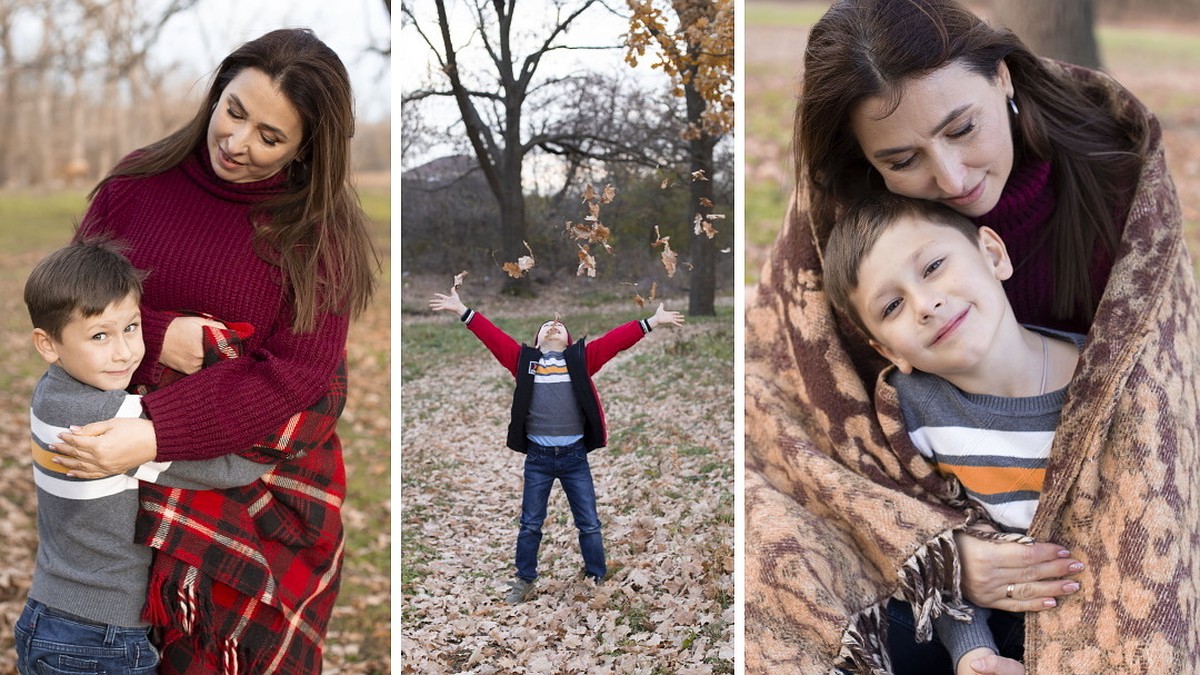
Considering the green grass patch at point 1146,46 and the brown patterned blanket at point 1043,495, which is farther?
the green grass patch at point 1146,46

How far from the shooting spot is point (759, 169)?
7.22 m

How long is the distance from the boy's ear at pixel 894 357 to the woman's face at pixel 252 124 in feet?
5.31

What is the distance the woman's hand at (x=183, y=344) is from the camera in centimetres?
266

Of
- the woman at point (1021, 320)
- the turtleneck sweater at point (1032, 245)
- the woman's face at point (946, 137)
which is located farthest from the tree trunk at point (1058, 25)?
the woman's face at point (946, 137)

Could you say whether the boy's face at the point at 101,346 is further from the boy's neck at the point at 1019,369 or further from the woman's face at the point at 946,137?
the boy's neck at the point at 1019,369

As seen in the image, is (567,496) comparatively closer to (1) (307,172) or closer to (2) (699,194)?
(2) (699,194)

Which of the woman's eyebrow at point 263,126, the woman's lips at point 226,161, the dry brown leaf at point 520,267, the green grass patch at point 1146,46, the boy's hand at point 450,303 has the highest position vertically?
the green grass patch at point 1146,46

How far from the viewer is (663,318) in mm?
2855

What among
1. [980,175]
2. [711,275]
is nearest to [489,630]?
[711,275]

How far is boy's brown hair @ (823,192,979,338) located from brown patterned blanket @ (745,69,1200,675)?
0.15m

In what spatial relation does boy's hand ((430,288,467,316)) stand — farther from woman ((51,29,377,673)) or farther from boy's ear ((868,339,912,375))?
boy's ear ((868,339,912,375))

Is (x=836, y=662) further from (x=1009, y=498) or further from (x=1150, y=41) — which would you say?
(x=1150, y=41)

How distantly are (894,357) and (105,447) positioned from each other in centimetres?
198

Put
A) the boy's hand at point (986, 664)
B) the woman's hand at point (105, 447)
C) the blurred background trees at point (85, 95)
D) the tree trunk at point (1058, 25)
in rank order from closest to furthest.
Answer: the woman's hand at point (105, 447)
the boy's hand at point (986, 664)
the tree trunk at point (1058, 25)
the blurred background trees at point (85, 95)
